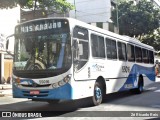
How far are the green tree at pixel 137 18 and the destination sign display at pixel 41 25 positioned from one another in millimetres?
28711

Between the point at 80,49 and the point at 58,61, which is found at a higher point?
the point at 80,49

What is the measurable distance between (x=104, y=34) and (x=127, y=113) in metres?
3.86

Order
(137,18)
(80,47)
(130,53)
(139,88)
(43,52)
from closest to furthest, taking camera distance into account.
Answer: (43,52)
(80,47)
(130,53)
(139,88)
(137,18)

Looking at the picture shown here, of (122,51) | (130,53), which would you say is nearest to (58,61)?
(122,51)

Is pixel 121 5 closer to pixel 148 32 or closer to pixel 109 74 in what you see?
pixel 148 32

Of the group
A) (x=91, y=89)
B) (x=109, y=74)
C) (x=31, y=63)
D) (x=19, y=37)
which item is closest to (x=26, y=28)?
(x=19, y=37)

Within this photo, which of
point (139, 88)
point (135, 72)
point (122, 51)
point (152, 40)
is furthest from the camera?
point (152, 40)

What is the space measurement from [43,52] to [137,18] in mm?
31123

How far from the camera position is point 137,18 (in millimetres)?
39125

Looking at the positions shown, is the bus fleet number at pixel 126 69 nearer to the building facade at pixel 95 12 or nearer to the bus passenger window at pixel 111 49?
the bus passenger window at pixel 111 49

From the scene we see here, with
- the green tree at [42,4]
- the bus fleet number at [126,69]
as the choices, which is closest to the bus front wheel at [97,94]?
the bus fleet number at [126,69]

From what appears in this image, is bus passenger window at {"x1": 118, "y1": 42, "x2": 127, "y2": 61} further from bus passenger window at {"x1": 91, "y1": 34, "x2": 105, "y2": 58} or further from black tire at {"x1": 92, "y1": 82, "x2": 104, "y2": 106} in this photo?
black tire at {"x1": 92, "y1": 82, "x2": 104, "y2": 106}

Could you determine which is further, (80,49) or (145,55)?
(145,55)

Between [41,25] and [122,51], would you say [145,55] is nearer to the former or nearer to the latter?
[122,51]
